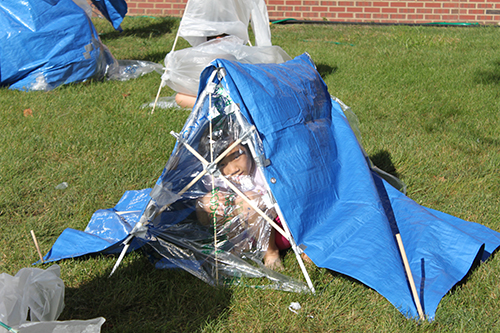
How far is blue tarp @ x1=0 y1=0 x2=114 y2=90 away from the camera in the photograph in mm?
4992

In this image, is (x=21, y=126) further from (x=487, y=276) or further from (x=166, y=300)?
(x=487, y=276)

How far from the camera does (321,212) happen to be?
2.41 metres

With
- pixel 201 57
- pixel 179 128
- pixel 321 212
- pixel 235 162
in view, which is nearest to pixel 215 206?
pixel 235 162

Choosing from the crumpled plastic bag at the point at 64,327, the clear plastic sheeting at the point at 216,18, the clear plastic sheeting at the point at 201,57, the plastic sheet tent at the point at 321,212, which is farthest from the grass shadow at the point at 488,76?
the crumpled plastic bag at the point at 64,327

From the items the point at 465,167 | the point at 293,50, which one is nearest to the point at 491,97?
the point at 465,167

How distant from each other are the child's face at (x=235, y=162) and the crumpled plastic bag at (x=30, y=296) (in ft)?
3.02

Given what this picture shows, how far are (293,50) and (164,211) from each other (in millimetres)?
5067

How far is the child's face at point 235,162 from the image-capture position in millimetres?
2373

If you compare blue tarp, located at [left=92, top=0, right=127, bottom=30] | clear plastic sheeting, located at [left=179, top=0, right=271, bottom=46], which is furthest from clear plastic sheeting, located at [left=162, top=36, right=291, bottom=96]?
blue tarp, located at [left=92, top=0, right=127, bottom=30]

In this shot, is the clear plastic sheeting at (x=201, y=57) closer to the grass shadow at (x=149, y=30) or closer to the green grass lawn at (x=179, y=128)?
the green grass lawn at (x=179, y=128)

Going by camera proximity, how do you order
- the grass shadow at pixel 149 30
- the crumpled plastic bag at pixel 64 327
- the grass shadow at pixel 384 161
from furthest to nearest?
the grass shadow at pixel 149 30
the grass shadow at pixel 384 161
the crumpled plastic bag at pixel 64 327

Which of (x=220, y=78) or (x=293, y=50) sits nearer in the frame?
(x=220, y=78)

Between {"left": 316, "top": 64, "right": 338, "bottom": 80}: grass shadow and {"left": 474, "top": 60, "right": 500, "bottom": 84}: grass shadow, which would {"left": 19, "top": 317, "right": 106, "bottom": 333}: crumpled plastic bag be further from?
{"left": 474, "top": 60, "right": 500, "bottom": 84}: grass shadow

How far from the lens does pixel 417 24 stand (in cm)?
909
